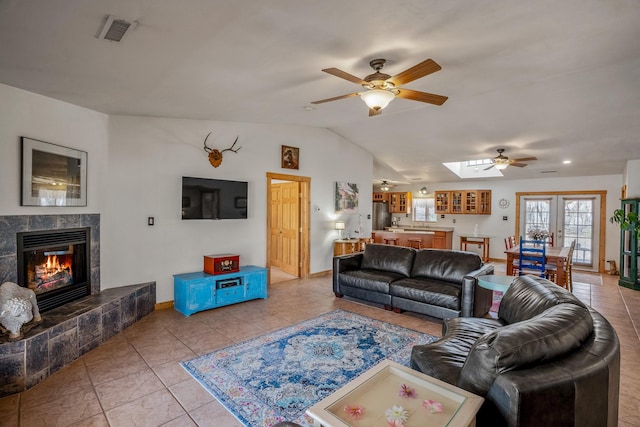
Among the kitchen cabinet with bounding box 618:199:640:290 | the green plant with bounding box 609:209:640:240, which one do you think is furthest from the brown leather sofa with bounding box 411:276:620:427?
the kitchen cabinet with bounding box 618:199:640:290

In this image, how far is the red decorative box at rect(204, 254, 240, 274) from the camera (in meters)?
4.56

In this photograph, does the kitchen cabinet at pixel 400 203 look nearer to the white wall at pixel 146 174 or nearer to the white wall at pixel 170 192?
the white wall at pixel 170 192

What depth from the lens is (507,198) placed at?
8820mm

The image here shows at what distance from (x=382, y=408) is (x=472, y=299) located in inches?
104

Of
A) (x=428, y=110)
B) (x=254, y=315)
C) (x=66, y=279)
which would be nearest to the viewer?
(x=66, y=279)

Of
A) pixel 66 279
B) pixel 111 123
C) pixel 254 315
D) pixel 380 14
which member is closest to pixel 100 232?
pixel 66 279

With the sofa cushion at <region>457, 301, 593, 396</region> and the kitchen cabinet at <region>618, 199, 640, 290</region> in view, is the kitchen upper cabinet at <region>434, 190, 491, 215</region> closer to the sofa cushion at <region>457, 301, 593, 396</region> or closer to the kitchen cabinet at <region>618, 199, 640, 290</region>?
the kitchen cabinet at <region>618, 199, 640, 290</region>

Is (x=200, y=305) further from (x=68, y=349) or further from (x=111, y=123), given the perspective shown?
(x=111, y=123)

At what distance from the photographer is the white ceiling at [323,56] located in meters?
2.15

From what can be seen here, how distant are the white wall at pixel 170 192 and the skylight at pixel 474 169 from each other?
15.6 ft

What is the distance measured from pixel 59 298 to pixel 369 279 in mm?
3591

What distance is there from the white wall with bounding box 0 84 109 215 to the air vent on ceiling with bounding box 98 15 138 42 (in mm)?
1490

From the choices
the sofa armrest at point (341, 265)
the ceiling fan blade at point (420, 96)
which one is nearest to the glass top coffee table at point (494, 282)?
the sofa armrest at point (341, 265)

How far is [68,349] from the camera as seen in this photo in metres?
2.90
